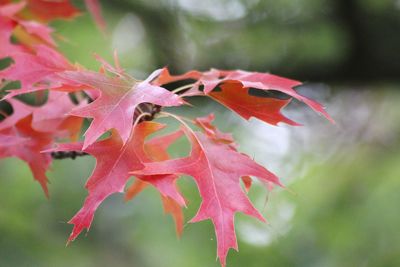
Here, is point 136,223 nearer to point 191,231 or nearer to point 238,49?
point 191,231

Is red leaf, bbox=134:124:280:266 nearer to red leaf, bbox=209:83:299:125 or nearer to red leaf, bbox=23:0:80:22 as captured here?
red leaf, bbox=209:83:299:125

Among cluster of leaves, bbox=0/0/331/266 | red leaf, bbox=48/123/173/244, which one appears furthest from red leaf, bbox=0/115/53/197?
red leaf, bbox=48/123/173/244

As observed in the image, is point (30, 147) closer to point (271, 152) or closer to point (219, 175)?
point (219, 175)

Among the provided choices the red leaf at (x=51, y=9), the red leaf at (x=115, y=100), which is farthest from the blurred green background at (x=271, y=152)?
the red leaf at (x=115, y=100)

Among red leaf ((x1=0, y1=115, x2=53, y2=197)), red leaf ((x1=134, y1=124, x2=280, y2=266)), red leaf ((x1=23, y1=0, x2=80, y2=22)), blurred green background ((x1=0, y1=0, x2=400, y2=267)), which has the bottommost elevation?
blurred green background ((x1=0, y1=0, x2=400, y2=267))

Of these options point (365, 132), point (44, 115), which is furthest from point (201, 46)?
point (44, 115)

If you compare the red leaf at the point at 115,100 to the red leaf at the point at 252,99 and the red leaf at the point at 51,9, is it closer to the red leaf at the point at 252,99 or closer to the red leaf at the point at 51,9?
the red leaf at the point at 252,99

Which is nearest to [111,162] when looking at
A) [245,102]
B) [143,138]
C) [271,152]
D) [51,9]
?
[143,138]
